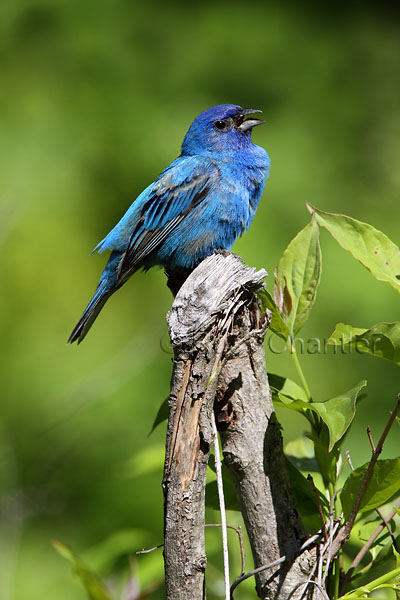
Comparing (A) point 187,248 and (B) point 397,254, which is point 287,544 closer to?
(B) point 397,254

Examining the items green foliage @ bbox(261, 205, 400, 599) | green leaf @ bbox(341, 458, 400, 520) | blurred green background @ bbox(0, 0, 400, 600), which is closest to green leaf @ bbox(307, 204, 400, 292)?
green foliage @ bbox(261, 205, 400, 599)

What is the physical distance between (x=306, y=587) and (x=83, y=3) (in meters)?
5.24

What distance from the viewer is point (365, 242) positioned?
177 centimetres

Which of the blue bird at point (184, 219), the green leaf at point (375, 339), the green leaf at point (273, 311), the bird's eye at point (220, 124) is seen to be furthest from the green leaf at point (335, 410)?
the bird's eye at point (220, 124)

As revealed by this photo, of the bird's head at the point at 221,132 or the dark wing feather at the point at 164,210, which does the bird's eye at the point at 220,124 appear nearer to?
the bird's head at the point at 221,132

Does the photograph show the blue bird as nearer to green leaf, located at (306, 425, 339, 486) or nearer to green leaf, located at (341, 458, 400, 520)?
green leaf, located at (306, 425, 339, 486)

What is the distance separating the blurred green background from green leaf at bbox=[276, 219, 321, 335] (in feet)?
6.17

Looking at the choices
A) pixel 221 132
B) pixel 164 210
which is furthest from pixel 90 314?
pixel 221 132

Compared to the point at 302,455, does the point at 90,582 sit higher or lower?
lower

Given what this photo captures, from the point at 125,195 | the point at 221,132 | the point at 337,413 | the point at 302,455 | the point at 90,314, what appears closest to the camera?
the point at 337,413

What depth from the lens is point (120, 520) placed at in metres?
3.66

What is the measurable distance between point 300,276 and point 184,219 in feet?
4.45

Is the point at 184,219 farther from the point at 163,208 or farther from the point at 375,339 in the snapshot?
the point at 375,339

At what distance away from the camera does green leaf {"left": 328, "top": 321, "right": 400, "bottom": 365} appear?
1619mm
